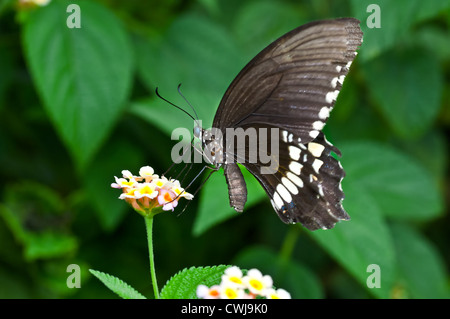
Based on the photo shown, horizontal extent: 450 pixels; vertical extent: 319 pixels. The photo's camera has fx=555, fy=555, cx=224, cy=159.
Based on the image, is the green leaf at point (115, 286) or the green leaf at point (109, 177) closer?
the green leaf at point (115, 286)

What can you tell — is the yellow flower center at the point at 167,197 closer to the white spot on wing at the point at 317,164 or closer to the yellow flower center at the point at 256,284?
the yellow flower center at the point at 256,284

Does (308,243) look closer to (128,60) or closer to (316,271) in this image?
(316,271)

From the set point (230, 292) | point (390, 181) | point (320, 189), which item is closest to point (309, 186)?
point (320, 189)

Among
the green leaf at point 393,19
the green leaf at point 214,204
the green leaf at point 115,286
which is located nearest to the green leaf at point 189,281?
the green leaf at point 115,286
